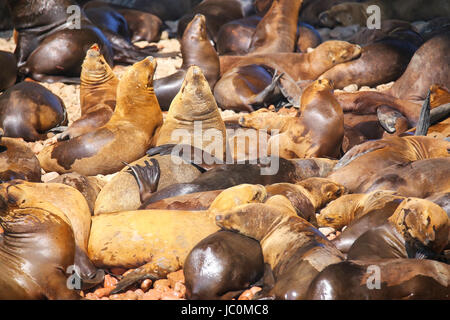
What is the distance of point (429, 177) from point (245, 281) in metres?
1.91

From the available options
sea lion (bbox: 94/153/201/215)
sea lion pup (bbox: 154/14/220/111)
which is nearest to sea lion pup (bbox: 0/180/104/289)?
sea lion (bbox: 94/153/201/215)

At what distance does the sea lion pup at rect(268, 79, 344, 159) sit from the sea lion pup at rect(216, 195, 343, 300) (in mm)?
1872

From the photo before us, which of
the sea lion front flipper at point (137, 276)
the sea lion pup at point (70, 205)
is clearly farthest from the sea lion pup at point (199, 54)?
the sea lion front flipper at point (137, 276)

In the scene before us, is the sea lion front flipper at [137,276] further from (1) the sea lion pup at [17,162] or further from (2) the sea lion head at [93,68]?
(2) the sea lion head at [93,68]

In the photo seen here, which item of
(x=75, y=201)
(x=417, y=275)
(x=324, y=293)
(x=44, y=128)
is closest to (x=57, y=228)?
(x=75, y=201)

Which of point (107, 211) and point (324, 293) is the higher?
point (324, 293)

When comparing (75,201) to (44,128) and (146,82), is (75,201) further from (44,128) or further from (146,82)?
(44,128)

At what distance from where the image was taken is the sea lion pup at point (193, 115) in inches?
242

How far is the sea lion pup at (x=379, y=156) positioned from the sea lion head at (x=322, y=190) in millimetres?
164

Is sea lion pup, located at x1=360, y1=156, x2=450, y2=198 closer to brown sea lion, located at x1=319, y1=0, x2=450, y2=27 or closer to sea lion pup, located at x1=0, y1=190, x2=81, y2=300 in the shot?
sea lion pup, located at x1=0, y1=190, x2=81, y2=300

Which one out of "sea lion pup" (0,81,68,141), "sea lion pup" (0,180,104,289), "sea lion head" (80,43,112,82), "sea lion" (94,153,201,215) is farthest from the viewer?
"sea lion head" (80,43,112,82)

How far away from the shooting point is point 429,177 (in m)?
4.95

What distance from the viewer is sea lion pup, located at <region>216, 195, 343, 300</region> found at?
3.64m

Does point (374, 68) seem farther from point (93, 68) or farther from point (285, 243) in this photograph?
point (285, 243)
